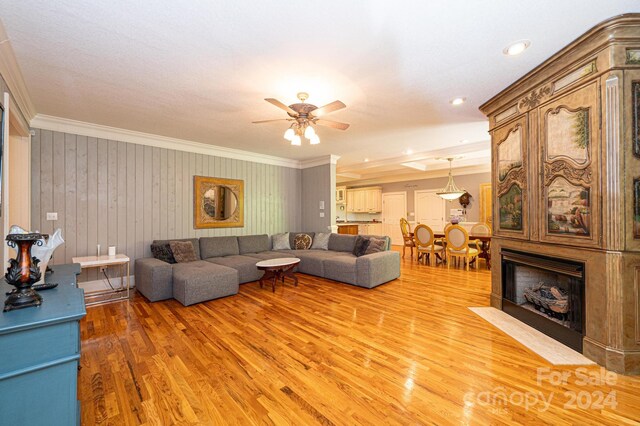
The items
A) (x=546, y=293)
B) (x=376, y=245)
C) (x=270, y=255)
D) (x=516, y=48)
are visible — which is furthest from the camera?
(x=270, y=255)

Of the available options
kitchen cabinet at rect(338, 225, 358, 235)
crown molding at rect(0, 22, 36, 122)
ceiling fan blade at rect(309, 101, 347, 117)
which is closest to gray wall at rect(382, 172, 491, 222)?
kitchen cabinet at rect(338, 225, 358, 235)

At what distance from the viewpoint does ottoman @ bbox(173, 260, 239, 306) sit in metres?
3.60

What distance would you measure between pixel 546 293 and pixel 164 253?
17.2ft

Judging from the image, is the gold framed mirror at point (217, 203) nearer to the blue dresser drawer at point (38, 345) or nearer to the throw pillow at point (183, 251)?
the throw pillow at point (183, 251)

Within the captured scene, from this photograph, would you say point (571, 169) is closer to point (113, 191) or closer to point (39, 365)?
point (39, 365)

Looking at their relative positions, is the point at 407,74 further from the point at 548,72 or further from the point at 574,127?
the point at 574,127

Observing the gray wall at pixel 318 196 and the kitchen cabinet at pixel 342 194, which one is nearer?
the gray wall at pixel 318 196

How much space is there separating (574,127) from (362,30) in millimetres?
2029

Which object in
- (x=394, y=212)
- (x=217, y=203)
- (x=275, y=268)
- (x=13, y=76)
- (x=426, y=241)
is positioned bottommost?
(x=275, y=268)

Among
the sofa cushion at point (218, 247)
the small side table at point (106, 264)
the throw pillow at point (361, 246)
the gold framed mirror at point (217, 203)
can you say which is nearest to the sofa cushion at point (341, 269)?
the throw pillow at point (361, 246)

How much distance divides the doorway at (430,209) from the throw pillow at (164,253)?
7.87 metres

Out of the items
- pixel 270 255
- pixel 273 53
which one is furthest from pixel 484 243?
pixel 273 53

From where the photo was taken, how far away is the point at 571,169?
235 centimetres

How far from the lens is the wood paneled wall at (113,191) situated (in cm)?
384
